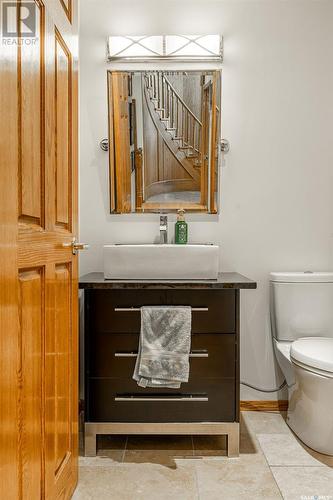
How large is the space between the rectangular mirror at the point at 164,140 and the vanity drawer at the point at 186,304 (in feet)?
2.23

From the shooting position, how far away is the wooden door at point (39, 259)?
1.03m

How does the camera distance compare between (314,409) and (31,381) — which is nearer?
(31,381)

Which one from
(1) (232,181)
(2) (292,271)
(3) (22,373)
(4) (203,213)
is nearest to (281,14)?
(1) (232,181)

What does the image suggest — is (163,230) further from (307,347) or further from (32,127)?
(32,127)

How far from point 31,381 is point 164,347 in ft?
2.73

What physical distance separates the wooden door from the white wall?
0.86 meters

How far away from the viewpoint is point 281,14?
Result: 2.48m

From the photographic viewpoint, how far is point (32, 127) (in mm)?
1198

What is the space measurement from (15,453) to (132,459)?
1052 millimetres

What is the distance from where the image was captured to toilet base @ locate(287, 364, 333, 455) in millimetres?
1931

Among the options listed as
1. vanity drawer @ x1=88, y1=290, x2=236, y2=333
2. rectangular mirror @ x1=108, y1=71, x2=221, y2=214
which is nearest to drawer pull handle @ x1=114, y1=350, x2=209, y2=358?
vanity drawer @ x1=88, y1=290, x2=236, y2=333

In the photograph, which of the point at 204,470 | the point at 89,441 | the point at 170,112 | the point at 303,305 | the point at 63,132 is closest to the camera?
the point at 63,132

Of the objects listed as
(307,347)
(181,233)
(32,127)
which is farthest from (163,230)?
(32,127)

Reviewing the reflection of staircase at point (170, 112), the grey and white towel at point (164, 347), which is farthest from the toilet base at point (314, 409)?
the reflection of staircase at point (170, 112)
